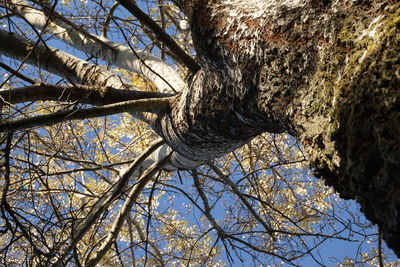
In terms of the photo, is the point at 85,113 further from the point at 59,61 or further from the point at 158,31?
the point at 59,61

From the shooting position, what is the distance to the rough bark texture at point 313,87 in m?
0.79

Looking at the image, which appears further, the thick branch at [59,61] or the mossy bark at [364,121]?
the thick branch at [59,61]

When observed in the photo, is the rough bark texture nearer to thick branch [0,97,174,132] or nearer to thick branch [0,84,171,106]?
thick branch [0,97,174,132]

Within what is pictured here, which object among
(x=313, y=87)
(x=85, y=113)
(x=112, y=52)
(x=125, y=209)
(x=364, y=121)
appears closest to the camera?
(x=364, y=121)

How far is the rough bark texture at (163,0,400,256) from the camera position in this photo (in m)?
0.79

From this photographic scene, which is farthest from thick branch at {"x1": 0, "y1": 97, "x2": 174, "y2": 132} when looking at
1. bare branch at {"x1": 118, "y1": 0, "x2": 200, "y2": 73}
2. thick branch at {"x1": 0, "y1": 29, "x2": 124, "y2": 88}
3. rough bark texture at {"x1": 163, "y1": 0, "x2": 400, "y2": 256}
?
thick branch at {"x1": 0, "y1": 29, "x2": 124, "y2": 88}

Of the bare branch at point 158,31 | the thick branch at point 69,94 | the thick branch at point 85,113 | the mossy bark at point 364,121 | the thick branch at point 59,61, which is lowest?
the mossy bark at point 364,121

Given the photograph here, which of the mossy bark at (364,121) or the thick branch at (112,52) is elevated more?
the thick branch at (112,52)

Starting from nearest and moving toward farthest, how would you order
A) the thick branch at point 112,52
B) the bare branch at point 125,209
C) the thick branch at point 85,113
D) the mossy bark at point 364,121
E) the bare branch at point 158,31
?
the mossy bark at point 364,121 < the thick branch at point 85,113 < the bare branch at point 158,31 < the bare branch at point 125,209 < the thick branch at point 112,52

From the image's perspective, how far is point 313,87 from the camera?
111 centimetres

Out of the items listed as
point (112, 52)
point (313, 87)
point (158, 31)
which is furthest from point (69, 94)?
point (112, 52)

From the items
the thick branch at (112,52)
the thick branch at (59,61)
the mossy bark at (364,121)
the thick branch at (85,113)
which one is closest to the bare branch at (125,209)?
the thick branch at (112,52)

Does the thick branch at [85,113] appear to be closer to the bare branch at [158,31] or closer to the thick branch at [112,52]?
the bare branch at [158,31]

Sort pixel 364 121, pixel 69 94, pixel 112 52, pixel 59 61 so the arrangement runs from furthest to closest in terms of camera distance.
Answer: pixel 112 52 < pixel 59 61 < pixel 69 94 < pixel 364 121
